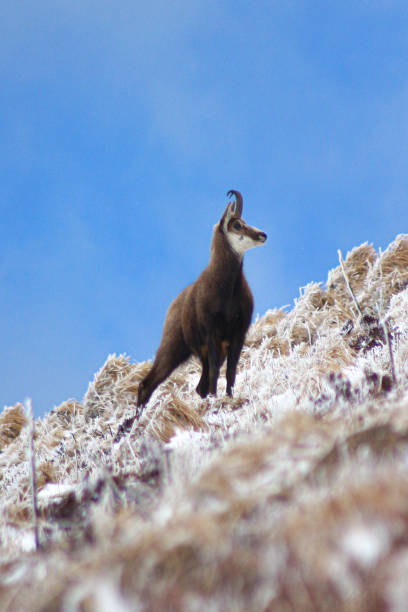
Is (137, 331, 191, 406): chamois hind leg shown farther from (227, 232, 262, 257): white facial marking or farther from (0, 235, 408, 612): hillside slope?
(0, 235, 408, 612): hillside slope

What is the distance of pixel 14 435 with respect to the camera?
9.94 metres

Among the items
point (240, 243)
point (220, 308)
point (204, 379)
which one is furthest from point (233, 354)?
point (240, 243)

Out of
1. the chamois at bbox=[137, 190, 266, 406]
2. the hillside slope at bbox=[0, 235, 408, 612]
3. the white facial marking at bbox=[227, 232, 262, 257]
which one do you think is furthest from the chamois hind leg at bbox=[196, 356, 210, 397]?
the hillside slope at bbox=[0, 235, 408, 612]

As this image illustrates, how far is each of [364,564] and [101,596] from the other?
19.5 inches

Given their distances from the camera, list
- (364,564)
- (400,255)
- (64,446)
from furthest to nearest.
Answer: (400,255) → (64,446) → (364,564)

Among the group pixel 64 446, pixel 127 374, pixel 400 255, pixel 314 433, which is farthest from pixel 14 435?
pixel 314 433

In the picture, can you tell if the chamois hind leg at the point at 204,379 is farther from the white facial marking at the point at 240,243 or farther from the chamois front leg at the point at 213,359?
the white facial marking at the point at 240,243

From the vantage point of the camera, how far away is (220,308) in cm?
670

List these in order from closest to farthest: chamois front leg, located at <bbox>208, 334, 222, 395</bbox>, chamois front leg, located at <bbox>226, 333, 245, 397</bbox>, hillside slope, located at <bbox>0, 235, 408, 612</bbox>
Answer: hillside slope, located at <bbox>0, 235, 408, 612</bbox> < chamois front leg, located at <bbox>208, 334, 222, 395</bbox> < chamois front leg, located at <bbox>226, 333, 245, 397</bbox>

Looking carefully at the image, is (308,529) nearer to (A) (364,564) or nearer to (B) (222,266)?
(A) (364,564)

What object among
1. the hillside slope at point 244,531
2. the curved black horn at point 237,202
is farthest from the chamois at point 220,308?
the hillside slope at point 244,531

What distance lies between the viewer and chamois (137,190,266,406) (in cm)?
671

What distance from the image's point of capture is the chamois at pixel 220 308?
671cm

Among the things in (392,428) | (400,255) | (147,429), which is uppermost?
(400,255)
